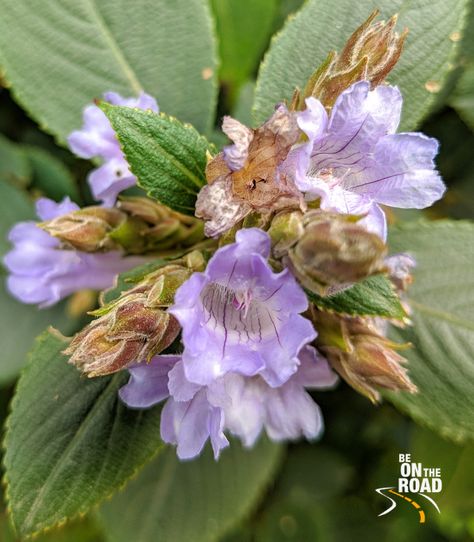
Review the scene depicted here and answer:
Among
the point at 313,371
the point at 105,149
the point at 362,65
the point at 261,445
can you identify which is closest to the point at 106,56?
the point at 105,149

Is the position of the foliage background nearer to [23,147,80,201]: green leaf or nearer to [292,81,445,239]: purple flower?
[23,147,80,201]: green leaf

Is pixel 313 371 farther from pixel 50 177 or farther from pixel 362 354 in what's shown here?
pixel 50 177

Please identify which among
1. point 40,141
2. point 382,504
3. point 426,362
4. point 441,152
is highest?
point 40,141

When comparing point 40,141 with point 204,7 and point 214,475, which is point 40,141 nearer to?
point 204,7

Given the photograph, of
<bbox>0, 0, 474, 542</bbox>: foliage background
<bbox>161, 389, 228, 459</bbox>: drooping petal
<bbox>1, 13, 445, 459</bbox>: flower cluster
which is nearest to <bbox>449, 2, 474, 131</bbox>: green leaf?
<bbox>0, 0, 474, 542</bbox>: foliage background

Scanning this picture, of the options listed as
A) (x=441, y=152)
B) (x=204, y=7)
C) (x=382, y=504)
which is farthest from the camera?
(x=382, y=504)

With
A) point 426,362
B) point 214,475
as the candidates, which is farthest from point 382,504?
point 426,362
